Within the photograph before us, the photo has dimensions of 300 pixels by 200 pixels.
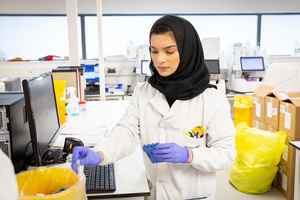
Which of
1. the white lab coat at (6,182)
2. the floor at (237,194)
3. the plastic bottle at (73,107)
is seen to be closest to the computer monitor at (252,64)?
the floor at (237,194)

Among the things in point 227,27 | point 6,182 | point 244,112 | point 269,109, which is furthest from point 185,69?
point 227,27

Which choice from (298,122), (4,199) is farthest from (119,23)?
(4,199)

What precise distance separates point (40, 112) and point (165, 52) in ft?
1.85

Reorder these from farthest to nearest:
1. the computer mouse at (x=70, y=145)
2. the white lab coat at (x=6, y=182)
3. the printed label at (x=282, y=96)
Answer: the printed label at (x=282, y=96) < the computer mouse at (x=70, y=145) < the white lab coat at (x=6, y=182)

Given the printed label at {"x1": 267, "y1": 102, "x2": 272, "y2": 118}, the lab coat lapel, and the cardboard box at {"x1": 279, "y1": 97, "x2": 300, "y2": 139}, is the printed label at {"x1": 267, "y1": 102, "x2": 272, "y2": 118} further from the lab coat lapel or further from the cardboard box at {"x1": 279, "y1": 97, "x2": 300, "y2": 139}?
the lab coat lapel

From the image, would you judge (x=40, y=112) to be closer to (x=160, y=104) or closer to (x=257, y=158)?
(x=160, y=104)

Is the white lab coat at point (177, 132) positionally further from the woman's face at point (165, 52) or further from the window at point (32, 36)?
the window at point (32, 36)

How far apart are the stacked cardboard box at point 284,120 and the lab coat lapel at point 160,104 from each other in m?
1.58

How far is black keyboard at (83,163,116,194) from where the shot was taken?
105 centimetres

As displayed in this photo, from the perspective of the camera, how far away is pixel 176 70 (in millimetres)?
1140

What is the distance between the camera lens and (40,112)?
1.10 metres

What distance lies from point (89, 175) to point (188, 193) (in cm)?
43

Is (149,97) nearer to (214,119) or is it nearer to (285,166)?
(214,119)

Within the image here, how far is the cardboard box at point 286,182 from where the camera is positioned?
2266 mm
